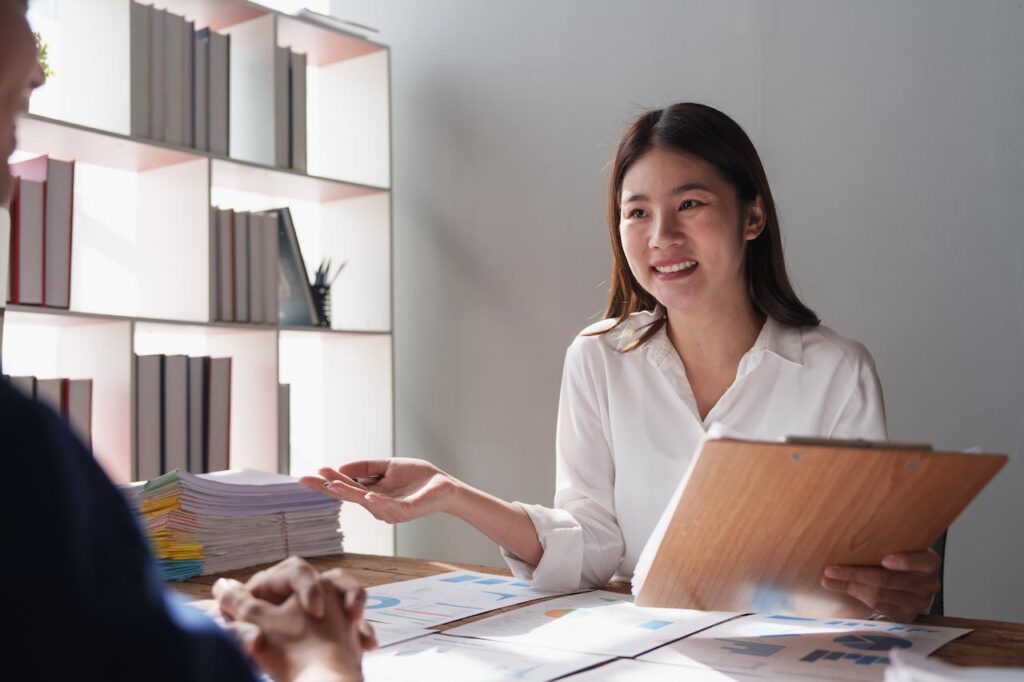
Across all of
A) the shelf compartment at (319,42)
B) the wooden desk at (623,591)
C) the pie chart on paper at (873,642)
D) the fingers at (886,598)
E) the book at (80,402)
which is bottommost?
the wooden desk at (623,591)

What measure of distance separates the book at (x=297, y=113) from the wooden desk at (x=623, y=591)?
180 centimetres

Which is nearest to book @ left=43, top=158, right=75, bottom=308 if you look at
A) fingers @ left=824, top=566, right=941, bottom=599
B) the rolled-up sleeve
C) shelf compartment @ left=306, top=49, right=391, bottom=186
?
shelf compartment @ left=306, top=49, right=391, bottom=186

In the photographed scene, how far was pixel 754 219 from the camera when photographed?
1.87m

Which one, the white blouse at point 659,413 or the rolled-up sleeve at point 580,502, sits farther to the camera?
the white blouse at point 659,413

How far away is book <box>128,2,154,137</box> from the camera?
2641mm

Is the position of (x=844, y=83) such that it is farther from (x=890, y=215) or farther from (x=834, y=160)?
(x=890, y=215)

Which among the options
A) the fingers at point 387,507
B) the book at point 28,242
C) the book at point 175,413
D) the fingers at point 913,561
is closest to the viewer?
the fingers at point 913,561

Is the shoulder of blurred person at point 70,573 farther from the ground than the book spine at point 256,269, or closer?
closer

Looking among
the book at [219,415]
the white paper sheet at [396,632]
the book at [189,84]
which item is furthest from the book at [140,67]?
the white paper sheet at [396,632]

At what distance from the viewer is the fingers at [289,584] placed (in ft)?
2.37

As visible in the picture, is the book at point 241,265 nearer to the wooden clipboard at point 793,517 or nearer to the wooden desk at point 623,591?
the wooden desk at point 623,591

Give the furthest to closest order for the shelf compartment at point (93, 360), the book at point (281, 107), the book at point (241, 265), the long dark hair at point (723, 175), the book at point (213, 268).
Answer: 1. the book at point (281, 107)
2. the book at point (241, 265)
3. the book at point (213, 268)
4. the shelf compartment at point (93, 360)
5. the long dark hair at point (723, 175)

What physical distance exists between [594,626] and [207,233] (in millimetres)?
2000

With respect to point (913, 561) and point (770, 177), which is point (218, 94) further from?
point (913, 561)
